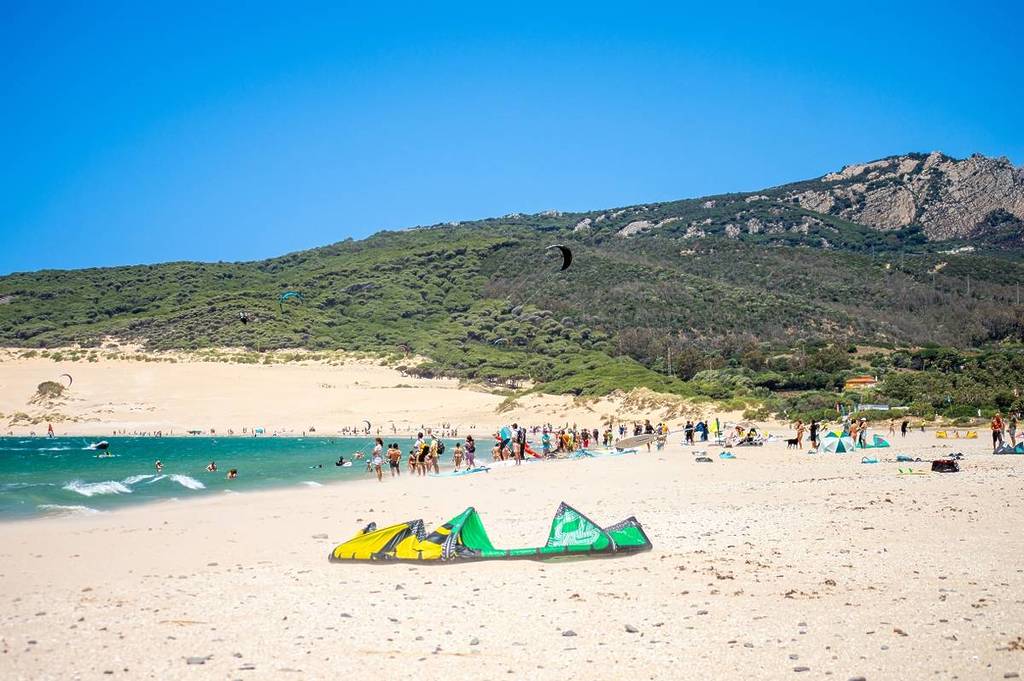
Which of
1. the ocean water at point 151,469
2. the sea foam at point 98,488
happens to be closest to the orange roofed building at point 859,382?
the ocean water at point 151,469

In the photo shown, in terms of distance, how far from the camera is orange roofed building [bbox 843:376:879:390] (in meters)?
44.4

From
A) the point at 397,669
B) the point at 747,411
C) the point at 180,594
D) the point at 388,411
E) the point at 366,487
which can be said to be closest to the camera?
the point at 397,669

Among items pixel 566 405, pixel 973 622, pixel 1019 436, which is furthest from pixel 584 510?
pixel 566 405

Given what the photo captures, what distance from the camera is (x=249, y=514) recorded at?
49.0ft

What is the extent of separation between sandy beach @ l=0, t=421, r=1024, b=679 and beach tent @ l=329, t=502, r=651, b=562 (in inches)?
7.4

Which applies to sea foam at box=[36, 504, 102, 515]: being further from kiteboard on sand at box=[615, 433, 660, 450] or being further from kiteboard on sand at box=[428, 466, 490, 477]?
kiteboard on sand at box=[615, 433, 660, 450]

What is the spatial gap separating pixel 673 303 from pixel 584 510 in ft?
223

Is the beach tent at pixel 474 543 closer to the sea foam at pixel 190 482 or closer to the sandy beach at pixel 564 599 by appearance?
the sandy beach at pixel 564 599

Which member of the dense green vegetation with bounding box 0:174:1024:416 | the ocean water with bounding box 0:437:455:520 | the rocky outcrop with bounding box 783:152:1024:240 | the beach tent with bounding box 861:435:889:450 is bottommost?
the ocean water with bounding box 0:437:455:520

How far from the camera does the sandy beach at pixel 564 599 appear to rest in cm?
574

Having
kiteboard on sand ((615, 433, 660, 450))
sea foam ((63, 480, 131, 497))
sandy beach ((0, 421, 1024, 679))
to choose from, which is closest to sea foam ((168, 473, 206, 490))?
sea foam ((63, 480, 131, 497))

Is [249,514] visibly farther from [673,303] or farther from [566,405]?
[673,303]

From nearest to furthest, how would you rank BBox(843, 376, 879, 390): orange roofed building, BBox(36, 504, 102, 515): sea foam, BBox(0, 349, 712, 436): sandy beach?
BBox(36, 504, 102, 515): sea foam → BBox(843, 376, 879, 390): orange roofed building → BBox(0, 349, 712, 436): sandy beach

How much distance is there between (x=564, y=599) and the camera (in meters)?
7.46
